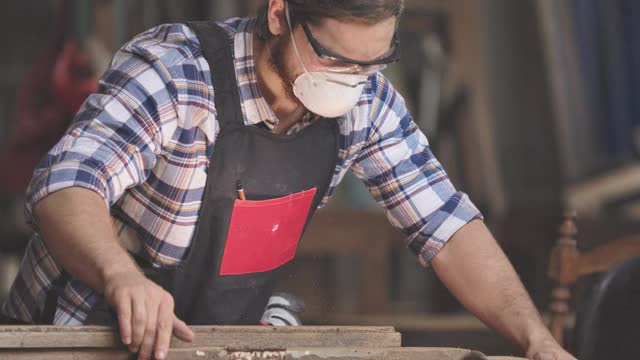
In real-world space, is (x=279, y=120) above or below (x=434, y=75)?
above

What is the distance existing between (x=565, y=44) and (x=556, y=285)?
240 centimetres

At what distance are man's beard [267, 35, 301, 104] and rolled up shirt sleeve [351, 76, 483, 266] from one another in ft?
0.90

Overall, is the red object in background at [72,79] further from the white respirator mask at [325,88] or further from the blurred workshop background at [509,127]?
the white respirator mask at [325,88]

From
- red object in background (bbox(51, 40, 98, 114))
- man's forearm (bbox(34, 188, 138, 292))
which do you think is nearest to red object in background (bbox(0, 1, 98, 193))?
red object in background (bbox(51, 40, 98, 114))

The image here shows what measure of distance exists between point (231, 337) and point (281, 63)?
76 centimetres

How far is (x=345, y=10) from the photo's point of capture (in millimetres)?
2123

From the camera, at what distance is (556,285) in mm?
3182

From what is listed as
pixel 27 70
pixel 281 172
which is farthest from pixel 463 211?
pixel 27 70

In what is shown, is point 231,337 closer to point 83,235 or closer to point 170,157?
point 83,235

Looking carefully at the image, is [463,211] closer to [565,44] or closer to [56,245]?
[56,245]

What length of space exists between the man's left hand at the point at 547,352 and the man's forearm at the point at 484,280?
72 millimetres

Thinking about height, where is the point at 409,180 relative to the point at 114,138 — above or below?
below

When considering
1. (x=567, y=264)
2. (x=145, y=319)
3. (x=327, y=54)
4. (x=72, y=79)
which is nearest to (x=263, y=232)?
(x=327, y=54)

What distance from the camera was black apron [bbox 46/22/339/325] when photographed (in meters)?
2.26
